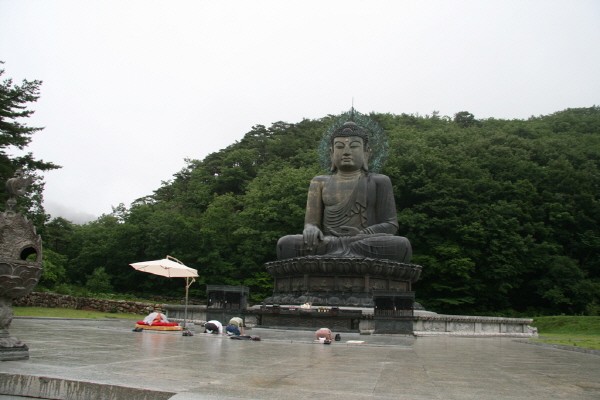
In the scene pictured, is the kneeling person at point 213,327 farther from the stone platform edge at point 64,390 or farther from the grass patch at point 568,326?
the grass patch at point 568,326

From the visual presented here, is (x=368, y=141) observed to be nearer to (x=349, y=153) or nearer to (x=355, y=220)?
(x=349, y=153)

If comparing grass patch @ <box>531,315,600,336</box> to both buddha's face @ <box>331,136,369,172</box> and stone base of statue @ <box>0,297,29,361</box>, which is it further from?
stone base of statue @ <box>0,297,29,361</box>

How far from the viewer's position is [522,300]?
77.8 feet

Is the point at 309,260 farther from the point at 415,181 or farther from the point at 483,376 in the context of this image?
the point at 415,181

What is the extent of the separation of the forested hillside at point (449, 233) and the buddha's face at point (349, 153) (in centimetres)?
810

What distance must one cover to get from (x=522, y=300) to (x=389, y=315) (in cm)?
1712

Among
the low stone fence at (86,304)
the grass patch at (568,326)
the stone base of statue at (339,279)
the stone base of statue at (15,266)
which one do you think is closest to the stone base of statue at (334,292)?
the stone base of statue at (339,279)

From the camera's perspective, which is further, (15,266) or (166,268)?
(166,268)

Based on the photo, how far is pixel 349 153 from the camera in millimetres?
15031

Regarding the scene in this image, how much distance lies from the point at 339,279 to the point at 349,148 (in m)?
4.32

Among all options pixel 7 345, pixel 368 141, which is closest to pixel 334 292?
pixel 368 141

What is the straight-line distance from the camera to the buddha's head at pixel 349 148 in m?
15.1

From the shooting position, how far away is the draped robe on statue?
43.7 feet

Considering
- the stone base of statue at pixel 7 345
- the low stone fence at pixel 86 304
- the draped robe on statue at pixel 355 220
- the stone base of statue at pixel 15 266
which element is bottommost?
the low stone fence at pixel 86 304
